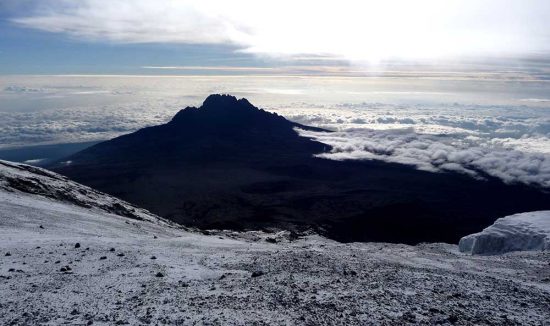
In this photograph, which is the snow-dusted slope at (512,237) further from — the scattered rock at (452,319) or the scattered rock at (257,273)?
the scattered rock at (257,273)

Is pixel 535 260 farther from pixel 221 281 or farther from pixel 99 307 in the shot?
pixel 99 307

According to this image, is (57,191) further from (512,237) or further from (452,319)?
(512,237)

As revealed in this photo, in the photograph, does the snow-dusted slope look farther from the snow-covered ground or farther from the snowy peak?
the snowy peak

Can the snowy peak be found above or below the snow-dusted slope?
above

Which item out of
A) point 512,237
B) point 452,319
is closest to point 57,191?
point 452,319

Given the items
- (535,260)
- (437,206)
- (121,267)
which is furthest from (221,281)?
(437,206)

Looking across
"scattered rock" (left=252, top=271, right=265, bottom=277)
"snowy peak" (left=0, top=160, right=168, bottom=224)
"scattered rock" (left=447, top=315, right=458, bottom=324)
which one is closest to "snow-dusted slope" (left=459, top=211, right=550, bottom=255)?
"snowy peak" (left=0, top=160, right=168, bottom=224)

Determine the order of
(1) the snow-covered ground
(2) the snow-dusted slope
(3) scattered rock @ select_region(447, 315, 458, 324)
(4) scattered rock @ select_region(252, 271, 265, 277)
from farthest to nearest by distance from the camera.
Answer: (2) the snow-dusted slope < (4) scattered rock @ select_region(252, 271, 265, 277) < (3) scattered rock @ select_region(447, 315, 458, 324) < (1) the snow-covered ground
